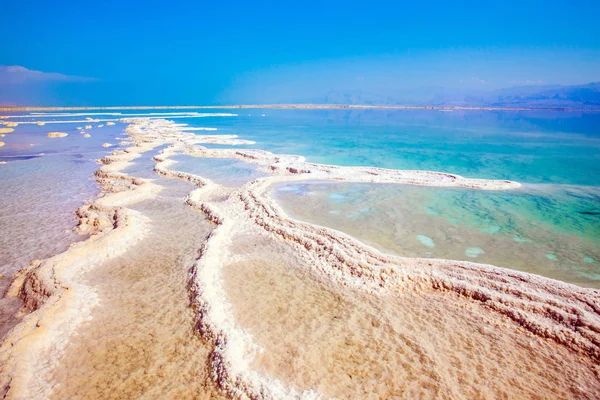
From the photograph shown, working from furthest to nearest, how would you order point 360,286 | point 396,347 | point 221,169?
1. point 221,169
2. point 360,286
3. point 396,347

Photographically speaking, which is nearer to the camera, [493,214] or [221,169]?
[493,214]

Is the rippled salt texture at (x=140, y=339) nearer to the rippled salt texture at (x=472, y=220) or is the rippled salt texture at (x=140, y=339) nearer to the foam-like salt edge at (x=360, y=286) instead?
the foam-like salt edge at (x=360, y=286)

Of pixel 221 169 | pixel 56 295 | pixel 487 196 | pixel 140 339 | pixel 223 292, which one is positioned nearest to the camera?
pixel 140 339

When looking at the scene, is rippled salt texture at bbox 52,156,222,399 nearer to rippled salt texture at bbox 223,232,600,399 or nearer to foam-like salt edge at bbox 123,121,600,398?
foam-like salt edge at bbox 123,121,600,398

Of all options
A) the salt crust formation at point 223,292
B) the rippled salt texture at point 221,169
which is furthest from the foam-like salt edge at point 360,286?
the rippled salt texture at point 221,169

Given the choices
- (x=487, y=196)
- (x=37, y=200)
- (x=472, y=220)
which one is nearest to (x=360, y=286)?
(x=472, y=220)

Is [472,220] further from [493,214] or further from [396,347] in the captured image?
[396,347]

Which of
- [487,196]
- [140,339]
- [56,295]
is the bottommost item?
→ [487,196]
